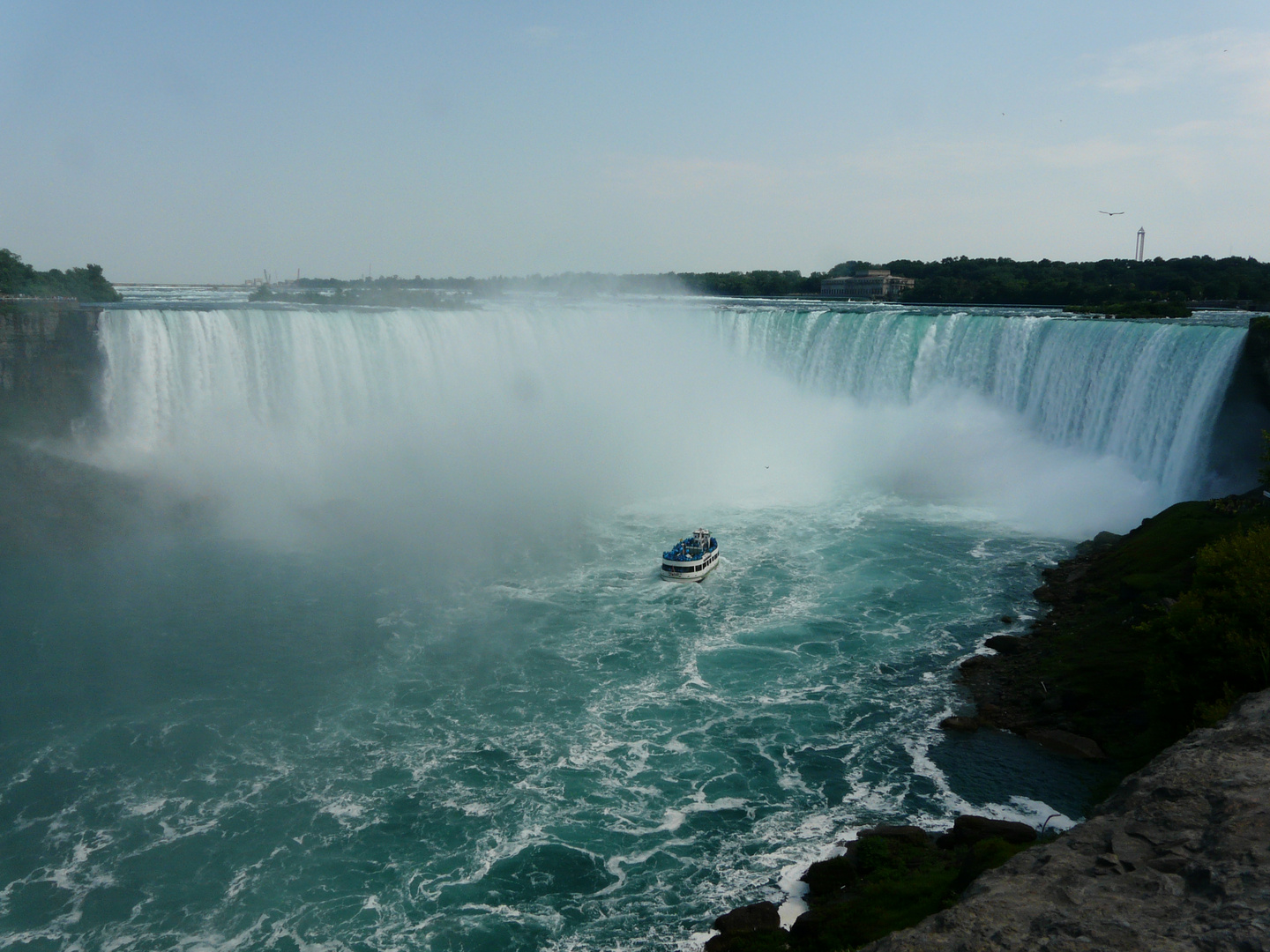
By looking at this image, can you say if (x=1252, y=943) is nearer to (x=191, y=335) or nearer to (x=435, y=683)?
(x=435, y=683)

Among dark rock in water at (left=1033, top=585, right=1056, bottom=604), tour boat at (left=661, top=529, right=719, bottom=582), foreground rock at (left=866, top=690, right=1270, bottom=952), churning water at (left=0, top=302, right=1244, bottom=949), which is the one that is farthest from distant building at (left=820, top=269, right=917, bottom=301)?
foreground rock at (left=866, top=690, right=1270, bottom=952)

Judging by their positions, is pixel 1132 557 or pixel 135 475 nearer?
pixel 1132 557

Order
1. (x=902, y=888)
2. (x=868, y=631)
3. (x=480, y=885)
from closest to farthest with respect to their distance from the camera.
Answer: (x=902, y=888) < (x=480, y=885) < (x=868, y=631)

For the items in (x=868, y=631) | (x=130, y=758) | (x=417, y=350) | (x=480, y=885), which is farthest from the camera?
(x=417, y=350)

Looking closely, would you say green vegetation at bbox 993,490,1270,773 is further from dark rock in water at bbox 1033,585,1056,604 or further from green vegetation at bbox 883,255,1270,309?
green vegetation at bbox 883,255,1270,309

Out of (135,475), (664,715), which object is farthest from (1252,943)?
(135,475)
